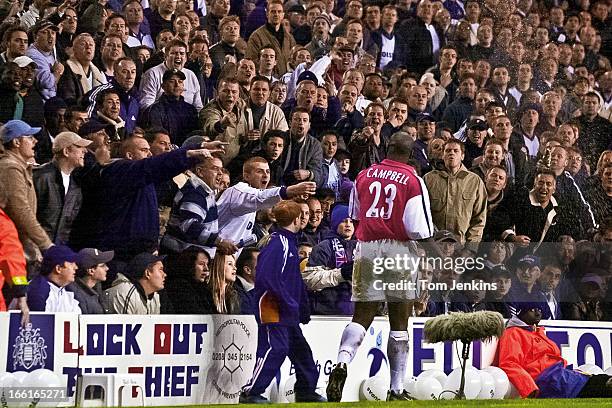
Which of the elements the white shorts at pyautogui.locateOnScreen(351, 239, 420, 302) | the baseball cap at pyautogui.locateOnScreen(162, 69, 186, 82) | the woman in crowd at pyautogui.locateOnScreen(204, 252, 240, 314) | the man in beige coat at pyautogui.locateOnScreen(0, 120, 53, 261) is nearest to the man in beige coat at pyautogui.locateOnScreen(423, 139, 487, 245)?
the white shorts at pyautogui.locateOnScreen(351, 239, 420, 302)

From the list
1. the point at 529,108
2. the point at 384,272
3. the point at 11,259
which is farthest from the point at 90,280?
the point at 529,108

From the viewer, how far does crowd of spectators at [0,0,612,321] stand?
7766mm

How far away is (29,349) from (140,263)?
94cm

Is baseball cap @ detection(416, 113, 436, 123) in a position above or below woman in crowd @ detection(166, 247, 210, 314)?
above

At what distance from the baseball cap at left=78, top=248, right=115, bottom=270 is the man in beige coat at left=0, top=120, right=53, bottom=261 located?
→ 25 cm

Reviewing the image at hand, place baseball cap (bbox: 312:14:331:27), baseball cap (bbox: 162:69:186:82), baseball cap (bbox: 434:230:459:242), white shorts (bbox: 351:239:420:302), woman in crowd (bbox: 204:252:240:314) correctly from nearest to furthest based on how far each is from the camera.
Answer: woman in crowd (bbox: 204:252:240:314) → baseball cap (bbox: 162:69:186:82) → white shorts (bbox: 351:239:420:302) → baseball cap (bbox: 434:230:459:242) → baseball cap (bbox: 312:14:331:27)

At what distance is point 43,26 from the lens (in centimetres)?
788

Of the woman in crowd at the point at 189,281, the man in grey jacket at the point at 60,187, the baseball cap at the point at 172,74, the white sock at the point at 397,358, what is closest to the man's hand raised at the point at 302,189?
the woman in crowd at the point at 189,281

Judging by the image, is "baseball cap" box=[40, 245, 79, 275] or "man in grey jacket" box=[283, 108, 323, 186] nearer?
"baseball cap" box=[40, 245, 79, 275]

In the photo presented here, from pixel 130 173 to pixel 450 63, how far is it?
2.83 metres

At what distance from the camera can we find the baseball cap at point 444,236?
28.8 feet

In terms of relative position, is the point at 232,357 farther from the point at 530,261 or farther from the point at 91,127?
the point at 530,261

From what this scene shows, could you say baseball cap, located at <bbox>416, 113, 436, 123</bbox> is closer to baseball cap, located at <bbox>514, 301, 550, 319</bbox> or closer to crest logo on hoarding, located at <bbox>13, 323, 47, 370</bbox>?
baseball cap, located at <bbox>514, 301, 550, 319</bbox>

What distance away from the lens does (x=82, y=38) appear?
800 centimetres
